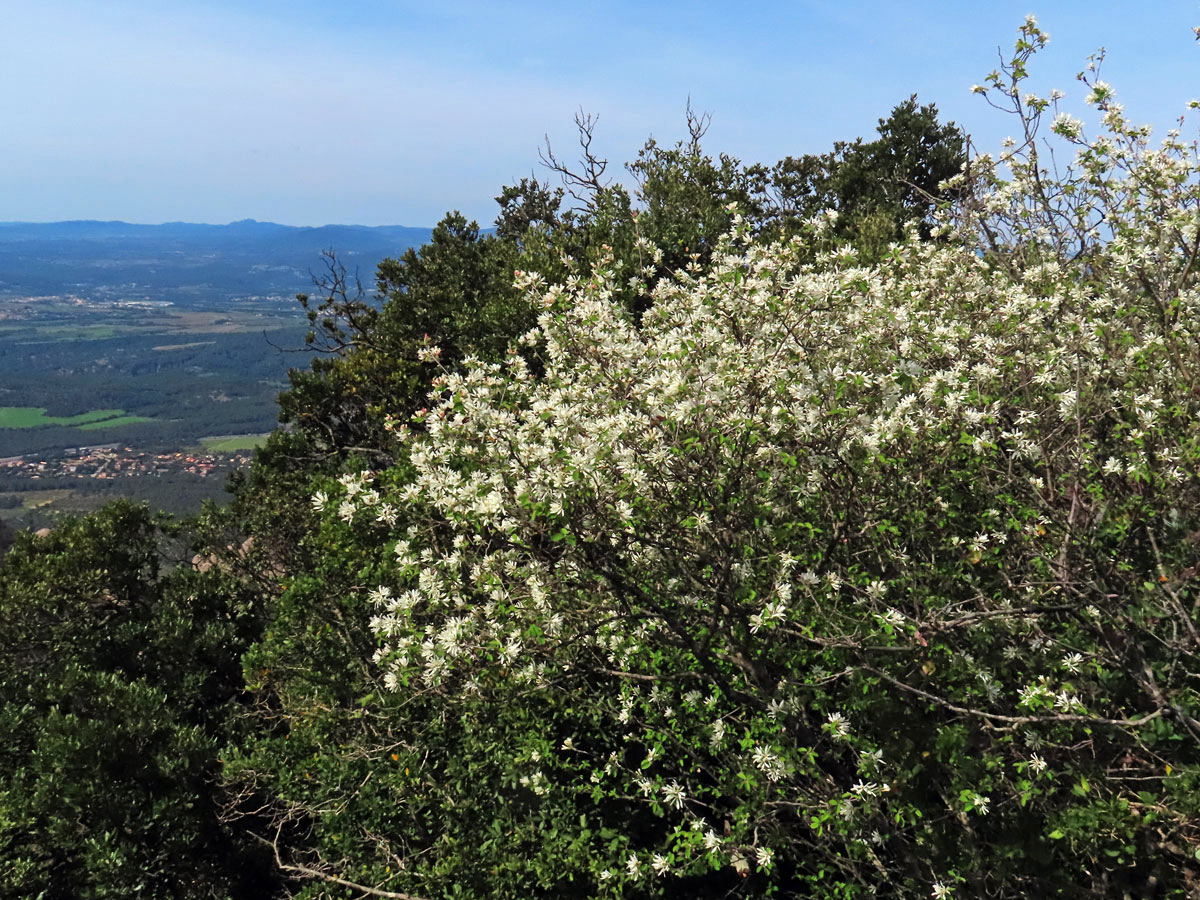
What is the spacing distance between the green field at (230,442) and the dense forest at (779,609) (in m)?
127

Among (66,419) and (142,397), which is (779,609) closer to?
(66,419)

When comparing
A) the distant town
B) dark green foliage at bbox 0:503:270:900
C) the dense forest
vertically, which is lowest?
the distant town

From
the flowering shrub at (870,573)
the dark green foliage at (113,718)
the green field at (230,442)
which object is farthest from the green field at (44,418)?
the flowering shrub at (870,573)

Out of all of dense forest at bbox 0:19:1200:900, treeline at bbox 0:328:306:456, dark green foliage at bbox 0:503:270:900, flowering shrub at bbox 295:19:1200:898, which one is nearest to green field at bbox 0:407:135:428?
treeline at bbox 0:328:306:456

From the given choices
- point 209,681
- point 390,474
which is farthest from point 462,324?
point 209,681

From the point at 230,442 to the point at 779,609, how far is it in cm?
14645

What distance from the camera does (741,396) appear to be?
557 cm

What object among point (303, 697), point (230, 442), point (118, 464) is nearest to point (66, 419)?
point (230, 442)

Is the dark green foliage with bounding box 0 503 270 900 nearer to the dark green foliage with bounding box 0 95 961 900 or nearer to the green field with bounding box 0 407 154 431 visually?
the dark green foliage with bounding box 0 95 961 900

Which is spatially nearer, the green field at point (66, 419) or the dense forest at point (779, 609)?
the dense forest at point (779, 609)

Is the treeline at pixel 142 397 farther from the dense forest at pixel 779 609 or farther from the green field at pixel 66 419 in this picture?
the dense forest at pixel 779 609

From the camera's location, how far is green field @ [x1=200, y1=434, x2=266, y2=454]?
128250 mm

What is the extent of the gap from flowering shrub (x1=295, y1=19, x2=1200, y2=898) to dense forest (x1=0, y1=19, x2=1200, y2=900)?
0.04m

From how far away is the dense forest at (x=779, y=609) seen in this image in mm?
4875
